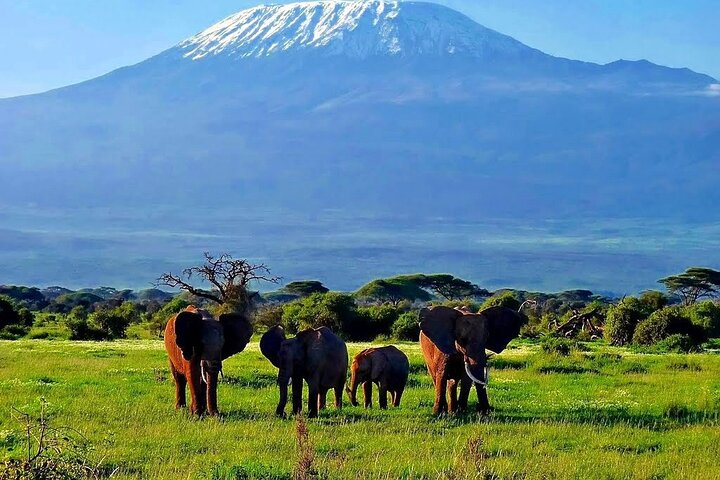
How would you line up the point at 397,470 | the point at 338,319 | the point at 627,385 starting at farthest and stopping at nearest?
the point at 338,319
the point at 627,385
the point at 397,470

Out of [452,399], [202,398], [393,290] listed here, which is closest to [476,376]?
[452,399]

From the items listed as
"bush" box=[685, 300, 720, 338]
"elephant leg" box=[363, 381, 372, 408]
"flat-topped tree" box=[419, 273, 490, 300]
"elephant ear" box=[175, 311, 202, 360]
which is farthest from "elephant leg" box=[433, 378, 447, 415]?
"flat-topped tree" box=[419, 273, 490, 300]

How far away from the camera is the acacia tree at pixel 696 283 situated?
2938 inches

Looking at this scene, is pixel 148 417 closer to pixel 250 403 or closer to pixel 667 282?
pixel 250 403

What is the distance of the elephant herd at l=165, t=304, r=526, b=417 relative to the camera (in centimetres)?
1528

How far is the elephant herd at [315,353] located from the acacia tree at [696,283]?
205 ft

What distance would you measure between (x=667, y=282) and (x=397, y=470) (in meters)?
70.6

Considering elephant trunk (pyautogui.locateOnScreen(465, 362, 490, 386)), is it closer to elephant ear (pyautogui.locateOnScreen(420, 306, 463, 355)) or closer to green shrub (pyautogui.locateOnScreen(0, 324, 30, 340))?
elephant ear (pyautogui.locateOnScreen(420, 306, 463, 355))

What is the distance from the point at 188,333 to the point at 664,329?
23960mm

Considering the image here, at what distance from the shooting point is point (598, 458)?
11.8 meters

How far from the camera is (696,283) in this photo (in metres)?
75.1

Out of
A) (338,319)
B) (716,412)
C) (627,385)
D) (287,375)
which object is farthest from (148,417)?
(338,319)

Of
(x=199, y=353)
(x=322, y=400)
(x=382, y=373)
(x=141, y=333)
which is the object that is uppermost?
(x=199, y=353)

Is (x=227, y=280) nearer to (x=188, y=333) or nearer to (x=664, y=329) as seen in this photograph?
(x=664, y=329)
